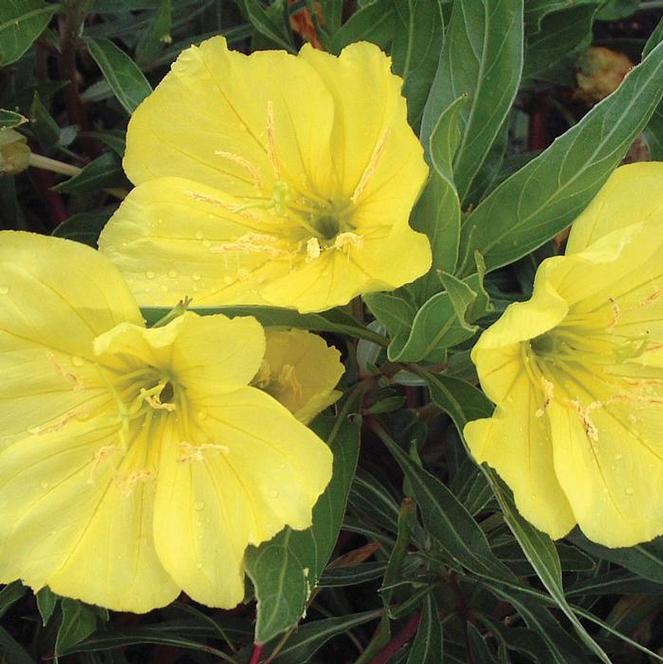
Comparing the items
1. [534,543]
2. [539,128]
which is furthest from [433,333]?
[539,128]

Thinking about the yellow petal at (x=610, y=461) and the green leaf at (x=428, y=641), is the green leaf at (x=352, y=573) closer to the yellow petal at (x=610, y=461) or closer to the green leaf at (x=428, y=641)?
the green leaf at (x=428, y=641)

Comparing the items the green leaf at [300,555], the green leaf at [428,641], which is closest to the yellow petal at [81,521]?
the green leaf at [300,555]

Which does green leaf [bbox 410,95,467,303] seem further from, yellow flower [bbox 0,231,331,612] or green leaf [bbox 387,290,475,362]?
yellow flower [bbox 0,231,331,612]

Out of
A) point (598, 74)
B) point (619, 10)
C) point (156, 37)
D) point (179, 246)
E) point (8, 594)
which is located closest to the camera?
point (179, 246)

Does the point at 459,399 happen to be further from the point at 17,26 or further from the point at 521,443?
the point at 17,26

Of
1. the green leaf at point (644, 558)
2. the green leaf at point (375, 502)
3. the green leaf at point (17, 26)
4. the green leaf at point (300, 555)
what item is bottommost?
the green leaf at point (644, 558)

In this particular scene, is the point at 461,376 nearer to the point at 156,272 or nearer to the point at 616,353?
the point at 616,353
